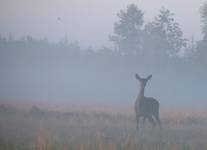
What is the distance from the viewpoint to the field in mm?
16125

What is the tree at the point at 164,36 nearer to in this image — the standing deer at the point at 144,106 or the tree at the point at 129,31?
the tree at the point at 129,31

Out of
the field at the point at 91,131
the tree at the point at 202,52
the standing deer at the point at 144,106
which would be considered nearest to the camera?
the field at the point at 91,131

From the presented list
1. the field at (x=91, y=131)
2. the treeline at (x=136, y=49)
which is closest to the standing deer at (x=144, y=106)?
the field at (x=91, y=131)

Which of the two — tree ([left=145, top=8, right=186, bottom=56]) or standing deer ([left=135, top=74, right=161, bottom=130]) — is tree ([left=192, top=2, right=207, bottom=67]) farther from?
standing deer ([left=135, top=74, right=161, bottom=130])

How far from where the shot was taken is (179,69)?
2395 inches

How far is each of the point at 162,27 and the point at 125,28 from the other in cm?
386

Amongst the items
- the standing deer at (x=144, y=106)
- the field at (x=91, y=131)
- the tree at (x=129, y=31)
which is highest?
the tree at (x=129, y=31)

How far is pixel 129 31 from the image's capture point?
206 feet

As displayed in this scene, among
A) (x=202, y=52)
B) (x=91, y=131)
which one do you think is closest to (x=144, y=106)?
(x=91, y=131)

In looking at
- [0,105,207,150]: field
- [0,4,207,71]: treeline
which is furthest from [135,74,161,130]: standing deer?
[0,4,207,71]: treeline

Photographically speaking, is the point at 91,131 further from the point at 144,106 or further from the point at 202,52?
the point at 202,52

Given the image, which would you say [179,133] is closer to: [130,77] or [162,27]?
[130,77]

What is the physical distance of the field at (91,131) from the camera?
16125 millimetres

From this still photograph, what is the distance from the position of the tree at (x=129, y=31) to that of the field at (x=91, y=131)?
119 feet
